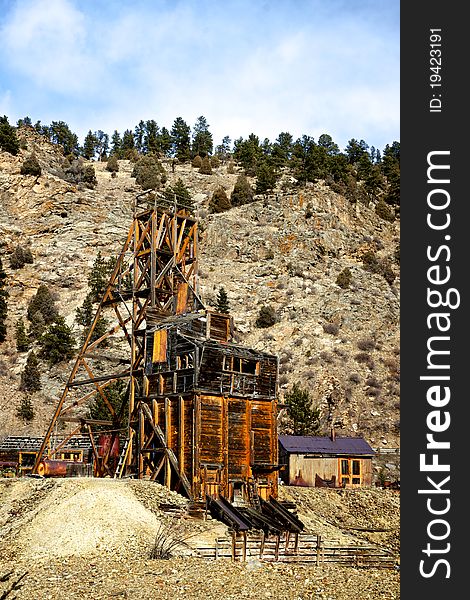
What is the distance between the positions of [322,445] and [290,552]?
23.2 meters

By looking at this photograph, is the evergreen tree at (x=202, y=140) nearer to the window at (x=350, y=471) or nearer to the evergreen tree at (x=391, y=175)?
the evergreen tree at (x=391, y=175)

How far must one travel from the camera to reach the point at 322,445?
4803 cm

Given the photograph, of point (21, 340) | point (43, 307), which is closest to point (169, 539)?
point (21, 340)

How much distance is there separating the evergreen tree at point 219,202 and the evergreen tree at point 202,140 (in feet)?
119

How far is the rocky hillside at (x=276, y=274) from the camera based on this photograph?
208ft

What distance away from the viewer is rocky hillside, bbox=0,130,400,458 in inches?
2493

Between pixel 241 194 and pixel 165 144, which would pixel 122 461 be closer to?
pixel 241 194

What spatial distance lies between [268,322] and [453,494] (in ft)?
196

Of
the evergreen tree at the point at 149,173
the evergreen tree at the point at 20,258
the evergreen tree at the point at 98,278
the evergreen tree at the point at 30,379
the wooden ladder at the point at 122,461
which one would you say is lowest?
the wooden ladder at the point at 122,461

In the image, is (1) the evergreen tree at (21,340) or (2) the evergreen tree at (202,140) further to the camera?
(2) the evergreen tree at (202,140)

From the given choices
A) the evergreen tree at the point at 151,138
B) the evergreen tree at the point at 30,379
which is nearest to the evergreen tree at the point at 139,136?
the evergreen tree at the point at 151,138

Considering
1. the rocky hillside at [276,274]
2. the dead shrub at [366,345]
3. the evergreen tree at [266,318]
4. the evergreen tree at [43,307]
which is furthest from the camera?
the evergreen tree at [43,307]

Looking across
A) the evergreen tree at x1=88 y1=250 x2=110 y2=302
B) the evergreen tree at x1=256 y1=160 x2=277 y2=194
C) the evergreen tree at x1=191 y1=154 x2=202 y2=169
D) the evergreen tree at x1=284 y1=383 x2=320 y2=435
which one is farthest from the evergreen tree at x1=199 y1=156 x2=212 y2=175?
the evergreen tree at x1=284 y1=383 x2=320 y2=435

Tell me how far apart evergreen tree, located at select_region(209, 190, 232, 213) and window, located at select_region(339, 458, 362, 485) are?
57.0 meters
